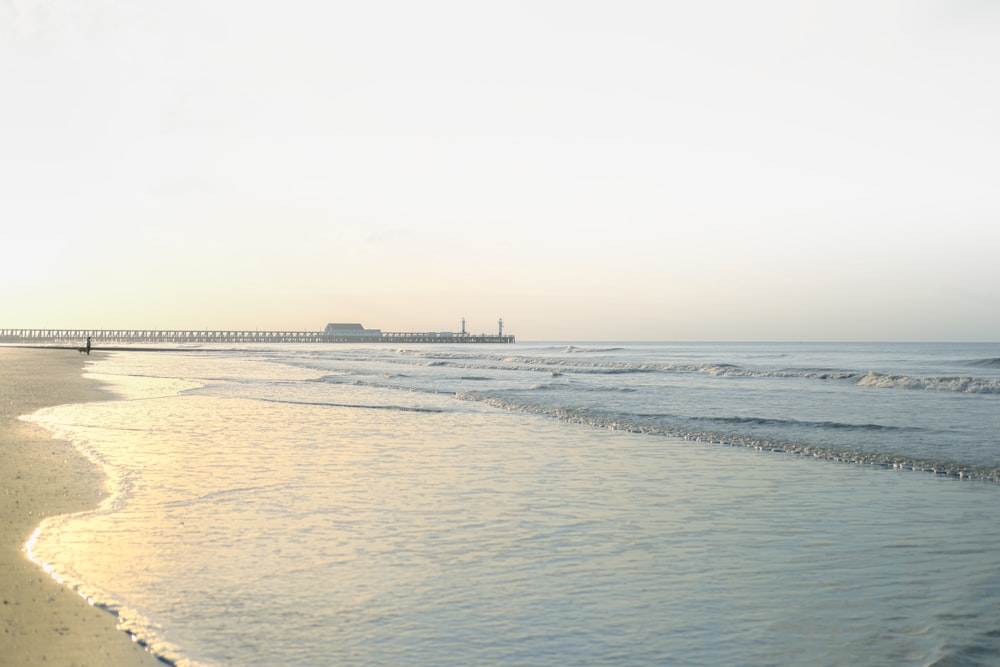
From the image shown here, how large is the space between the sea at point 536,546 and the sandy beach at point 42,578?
0.58ft

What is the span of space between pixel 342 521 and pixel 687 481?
15.1 feet

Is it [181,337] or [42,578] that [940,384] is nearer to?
[42,578]

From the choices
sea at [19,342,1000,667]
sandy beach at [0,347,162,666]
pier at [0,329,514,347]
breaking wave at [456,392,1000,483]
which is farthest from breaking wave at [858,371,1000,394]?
pier at [0,329,514,347]

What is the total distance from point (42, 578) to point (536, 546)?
362cm

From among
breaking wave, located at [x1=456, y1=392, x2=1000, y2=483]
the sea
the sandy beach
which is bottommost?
breaking wave, located at [x1=456, y1=392, x2=1000, y2=483]

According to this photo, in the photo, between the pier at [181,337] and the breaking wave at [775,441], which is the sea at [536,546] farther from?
the pier at [181,337]

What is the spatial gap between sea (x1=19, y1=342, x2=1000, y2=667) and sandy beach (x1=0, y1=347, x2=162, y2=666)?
0.58 feet

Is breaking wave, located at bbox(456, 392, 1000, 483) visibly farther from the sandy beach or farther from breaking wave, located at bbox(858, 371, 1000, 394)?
breaking wave, located at bbox(858, 371, 1000, 394)

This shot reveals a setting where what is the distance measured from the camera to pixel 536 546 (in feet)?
21.9

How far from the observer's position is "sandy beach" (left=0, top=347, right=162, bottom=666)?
425cm

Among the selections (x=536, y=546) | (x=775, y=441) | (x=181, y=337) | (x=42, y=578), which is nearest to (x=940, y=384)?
(x=775, y=441)

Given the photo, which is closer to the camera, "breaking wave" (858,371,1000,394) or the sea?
the sea

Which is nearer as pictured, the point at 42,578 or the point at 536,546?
the point at 42,578

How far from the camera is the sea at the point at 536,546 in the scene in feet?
15.0
